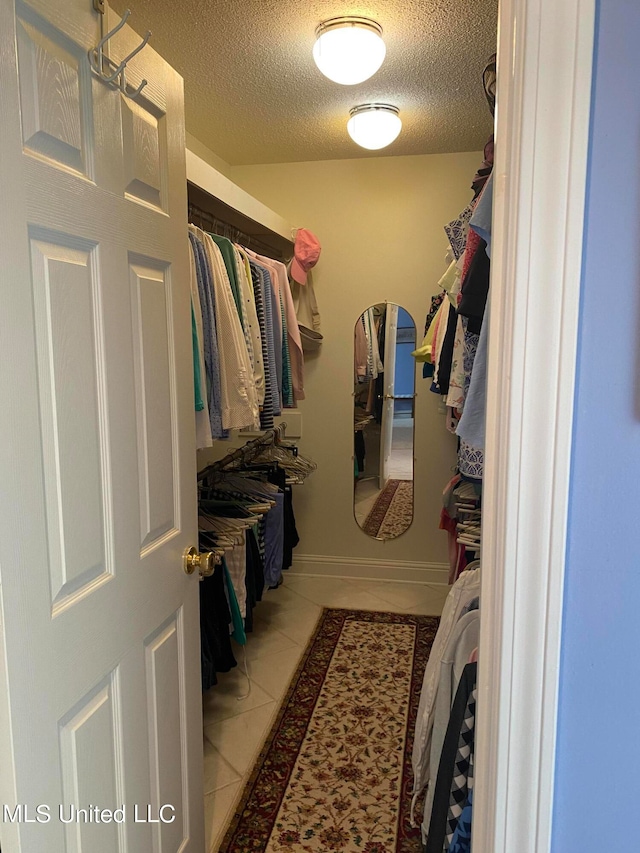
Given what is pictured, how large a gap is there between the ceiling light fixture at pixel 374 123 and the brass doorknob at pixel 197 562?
204 cm

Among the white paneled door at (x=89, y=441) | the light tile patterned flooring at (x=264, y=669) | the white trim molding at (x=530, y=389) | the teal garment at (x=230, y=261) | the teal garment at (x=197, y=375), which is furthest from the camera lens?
the teal garment at (x=230, y=261)

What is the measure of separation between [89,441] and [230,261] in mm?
1297

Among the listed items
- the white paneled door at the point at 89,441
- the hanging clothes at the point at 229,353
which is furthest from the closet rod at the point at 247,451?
the white paneled door at the point at 89,441

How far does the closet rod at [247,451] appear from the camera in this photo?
2.71 metres

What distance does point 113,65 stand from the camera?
1057mm

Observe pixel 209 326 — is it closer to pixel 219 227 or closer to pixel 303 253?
pixel 219 227

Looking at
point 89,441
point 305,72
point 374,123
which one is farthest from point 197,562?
point 374,123

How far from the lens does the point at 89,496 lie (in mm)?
1003

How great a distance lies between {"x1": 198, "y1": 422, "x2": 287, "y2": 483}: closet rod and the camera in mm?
2713

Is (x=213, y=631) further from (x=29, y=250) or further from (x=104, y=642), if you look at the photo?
(x=29, y=250)

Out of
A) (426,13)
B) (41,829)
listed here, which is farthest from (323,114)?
(41,829)

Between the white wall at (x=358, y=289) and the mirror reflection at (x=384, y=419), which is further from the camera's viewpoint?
the mirror reflection at (x=384, y=419)

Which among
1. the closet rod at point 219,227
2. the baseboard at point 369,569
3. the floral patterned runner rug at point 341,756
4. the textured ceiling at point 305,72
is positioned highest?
the textured ceiling at point 305,72

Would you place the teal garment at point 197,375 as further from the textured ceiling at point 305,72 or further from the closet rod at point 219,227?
the textured ceiling at point 305,72
